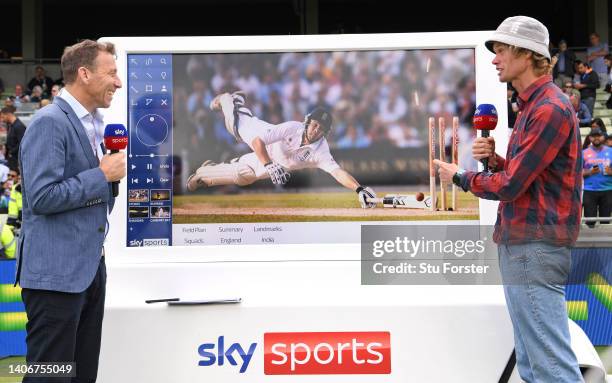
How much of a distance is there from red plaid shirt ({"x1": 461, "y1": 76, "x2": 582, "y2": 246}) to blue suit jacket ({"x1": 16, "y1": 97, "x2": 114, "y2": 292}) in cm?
150

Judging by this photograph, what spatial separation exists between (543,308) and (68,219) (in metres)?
1.79

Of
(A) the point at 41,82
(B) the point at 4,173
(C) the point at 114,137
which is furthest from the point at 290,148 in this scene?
(A) the point at 41,82

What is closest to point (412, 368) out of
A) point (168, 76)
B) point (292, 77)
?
point (292, 77)

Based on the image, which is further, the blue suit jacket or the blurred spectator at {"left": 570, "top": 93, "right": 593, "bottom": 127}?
the blurred spectator at {"left": 570, "top": 93, "right": 593, "bottom": 127}

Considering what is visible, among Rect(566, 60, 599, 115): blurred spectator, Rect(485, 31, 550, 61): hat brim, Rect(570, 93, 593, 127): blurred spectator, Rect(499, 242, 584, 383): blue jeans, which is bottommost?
Rect(499, 242, 584, 383): blue jeans

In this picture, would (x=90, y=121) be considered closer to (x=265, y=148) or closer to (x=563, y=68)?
(x=265, y=148)

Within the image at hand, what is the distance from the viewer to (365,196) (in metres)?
3.25

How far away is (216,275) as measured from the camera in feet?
10.4

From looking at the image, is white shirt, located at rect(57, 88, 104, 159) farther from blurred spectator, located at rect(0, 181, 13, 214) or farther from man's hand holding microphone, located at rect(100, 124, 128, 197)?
blurred spectator, located at rect(0, 181, 13, 214)

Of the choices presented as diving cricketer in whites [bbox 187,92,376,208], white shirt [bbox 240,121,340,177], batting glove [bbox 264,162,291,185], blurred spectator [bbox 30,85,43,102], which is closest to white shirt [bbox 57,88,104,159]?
diving cricketer in whites [bbox 187,92,376,208]

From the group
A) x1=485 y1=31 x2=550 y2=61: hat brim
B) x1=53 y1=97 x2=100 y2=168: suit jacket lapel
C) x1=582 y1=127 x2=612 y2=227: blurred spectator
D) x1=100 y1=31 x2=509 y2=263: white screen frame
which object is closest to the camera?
x1=485 y1=31 x2=550 y2=61: hat brim

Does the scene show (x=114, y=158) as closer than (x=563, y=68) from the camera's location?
Yes

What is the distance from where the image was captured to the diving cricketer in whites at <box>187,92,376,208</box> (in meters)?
3.27

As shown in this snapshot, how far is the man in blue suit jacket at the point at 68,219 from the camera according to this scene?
2635mm
